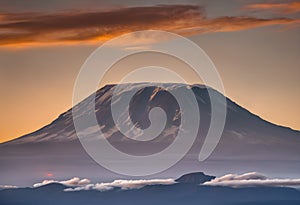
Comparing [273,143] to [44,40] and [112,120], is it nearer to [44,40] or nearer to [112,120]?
[112,120]

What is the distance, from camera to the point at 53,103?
1044 centimetres

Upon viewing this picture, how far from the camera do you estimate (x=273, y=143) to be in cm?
1056

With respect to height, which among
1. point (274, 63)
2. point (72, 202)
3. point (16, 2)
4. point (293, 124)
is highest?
A: point (16, 2)

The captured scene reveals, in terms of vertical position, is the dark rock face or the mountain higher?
the mountain

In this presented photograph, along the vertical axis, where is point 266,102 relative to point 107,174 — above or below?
above

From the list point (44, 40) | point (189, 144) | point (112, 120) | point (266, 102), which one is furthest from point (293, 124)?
point (44, 40)

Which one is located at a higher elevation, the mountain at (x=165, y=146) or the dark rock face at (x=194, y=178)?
the mountain at (x=165, y=146)

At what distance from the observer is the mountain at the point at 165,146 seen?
10.3 meters

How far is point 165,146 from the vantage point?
1047cm

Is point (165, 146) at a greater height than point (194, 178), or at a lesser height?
greater

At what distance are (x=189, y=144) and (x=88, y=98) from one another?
1.27 m

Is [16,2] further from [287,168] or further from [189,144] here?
[287,168]

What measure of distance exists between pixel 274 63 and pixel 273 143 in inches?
36.9

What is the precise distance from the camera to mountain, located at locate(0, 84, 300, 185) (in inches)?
407
